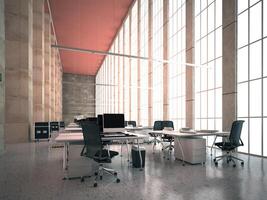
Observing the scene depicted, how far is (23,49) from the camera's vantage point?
1070cm

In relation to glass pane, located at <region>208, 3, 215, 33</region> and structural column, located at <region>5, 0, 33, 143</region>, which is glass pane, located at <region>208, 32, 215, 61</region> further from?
structural column, located at <region>5, 0, 33, 143</region>

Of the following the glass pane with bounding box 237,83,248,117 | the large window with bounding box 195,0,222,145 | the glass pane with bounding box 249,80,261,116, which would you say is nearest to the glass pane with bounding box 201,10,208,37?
the large window with bounding box 195,0,222,145

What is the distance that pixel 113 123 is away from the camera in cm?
520

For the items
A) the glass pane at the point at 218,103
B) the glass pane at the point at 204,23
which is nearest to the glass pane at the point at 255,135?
the glass pane at the point at 218,103

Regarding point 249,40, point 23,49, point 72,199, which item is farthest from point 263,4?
point 23,49

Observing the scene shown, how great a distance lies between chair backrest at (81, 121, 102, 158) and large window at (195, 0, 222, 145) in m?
6.66

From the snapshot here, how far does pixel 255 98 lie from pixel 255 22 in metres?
2.61

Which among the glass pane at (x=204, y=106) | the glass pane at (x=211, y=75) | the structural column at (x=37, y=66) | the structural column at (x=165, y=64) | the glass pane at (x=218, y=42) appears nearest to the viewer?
the glass pane at (x=218, y=42)

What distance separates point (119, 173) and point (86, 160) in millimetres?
845

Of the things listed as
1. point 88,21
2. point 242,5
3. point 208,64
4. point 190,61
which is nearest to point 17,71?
point 190,61

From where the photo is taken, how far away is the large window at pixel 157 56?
47.8 ft

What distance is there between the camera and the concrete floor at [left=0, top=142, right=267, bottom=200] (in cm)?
336

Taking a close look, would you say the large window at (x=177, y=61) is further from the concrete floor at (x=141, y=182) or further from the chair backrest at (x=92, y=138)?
the chair backrest at (x=92, y=138)

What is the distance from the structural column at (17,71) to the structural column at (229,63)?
9367 millimetres
